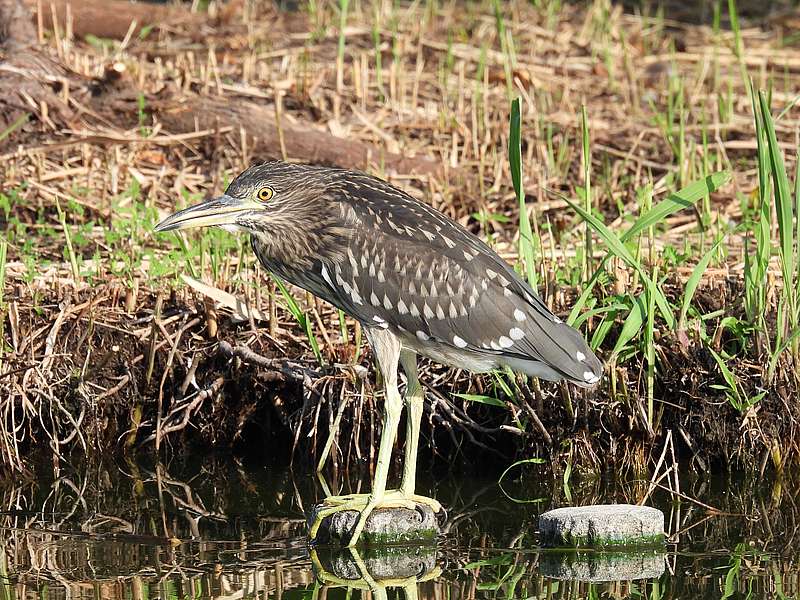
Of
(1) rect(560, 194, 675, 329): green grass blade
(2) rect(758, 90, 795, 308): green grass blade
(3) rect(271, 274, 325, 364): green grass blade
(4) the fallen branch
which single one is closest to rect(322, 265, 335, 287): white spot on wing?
(3) rect(271, 274, 325, 364): green grass blade

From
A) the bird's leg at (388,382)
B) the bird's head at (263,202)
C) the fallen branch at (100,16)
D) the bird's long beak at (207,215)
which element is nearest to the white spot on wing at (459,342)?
the bird's leg at (388,382)

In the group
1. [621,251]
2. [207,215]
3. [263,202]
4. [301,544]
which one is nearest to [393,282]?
[263,202]

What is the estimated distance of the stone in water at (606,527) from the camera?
182 inches

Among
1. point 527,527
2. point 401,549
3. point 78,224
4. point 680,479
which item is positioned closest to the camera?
point 401,549

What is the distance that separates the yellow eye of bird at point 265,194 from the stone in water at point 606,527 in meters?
1.63

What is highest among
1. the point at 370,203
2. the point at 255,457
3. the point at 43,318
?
the point at 370,203

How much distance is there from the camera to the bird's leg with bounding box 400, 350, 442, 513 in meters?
4.90

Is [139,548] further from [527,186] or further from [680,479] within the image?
[527,186]

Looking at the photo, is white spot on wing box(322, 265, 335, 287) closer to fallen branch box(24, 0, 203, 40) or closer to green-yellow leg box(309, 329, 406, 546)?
green-yellow leg box(309, 329, 406, 546)

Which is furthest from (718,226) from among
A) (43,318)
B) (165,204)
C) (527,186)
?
(43,318)

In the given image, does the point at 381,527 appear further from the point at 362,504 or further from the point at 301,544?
the point at 301,544

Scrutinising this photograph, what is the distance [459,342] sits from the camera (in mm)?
4852

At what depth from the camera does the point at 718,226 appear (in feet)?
23.6

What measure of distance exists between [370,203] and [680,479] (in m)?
1.96
